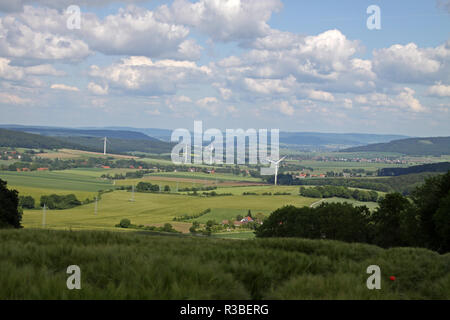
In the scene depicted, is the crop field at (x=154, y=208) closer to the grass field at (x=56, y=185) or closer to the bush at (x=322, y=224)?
the grass field at (x=56, y=185)

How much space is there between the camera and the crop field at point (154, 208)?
7919cm

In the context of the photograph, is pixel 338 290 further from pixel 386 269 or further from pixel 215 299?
pixel 386 269

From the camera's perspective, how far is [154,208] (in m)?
99.4

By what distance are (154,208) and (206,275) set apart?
93637 millimetres

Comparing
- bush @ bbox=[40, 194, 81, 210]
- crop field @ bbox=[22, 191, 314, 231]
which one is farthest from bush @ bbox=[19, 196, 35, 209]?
crop field @ bbox=[22, 191, 314, 231]

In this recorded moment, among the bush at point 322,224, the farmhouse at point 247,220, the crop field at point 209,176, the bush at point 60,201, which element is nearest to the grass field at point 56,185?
the bush at point 60,201

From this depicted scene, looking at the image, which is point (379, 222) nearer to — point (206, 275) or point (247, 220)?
point (247, 220)

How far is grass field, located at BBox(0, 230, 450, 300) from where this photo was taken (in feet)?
21.2

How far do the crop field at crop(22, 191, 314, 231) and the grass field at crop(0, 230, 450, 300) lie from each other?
195ft

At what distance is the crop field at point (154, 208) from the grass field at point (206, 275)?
5932 cm

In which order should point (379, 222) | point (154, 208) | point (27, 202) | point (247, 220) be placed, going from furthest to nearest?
point (154, 208) < point (27, 202) < point (247, 220) < point (379, 222)

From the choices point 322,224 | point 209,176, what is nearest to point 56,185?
point 209,176
